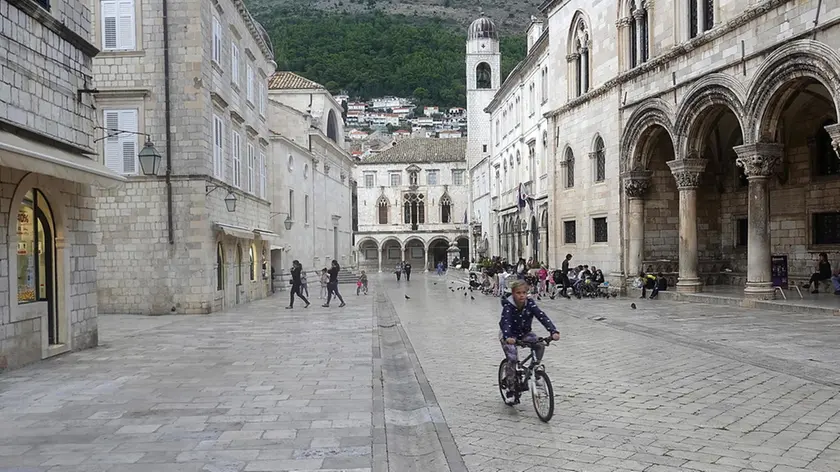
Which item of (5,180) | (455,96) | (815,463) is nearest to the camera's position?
(815,463)

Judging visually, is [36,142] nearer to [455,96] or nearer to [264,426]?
[264,426]

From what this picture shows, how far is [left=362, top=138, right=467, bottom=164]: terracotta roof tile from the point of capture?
268 feet

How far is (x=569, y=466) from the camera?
592cm

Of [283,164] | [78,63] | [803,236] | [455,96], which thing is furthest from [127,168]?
[455,96]

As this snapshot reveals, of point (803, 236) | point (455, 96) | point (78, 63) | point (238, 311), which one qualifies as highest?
point (455, 96)

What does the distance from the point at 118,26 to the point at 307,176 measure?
2147 centimetres

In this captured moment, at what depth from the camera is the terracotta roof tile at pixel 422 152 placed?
81688 mm

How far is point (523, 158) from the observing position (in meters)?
42.7

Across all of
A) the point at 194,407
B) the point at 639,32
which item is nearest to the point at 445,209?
the point at 639,32

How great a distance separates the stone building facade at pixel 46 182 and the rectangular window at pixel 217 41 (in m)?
9.47

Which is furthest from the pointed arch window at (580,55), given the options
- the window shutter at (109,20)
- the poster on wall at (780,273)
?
the window shutter at (109,20)

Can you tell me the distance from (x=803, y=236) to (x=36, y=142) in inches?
824

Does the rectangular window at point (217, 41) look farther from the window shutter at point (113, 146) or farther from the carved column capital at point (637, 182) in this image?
the carved column capital at point (637, 182)

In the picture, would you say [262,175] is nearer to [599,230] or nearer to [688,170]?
[599,230]
